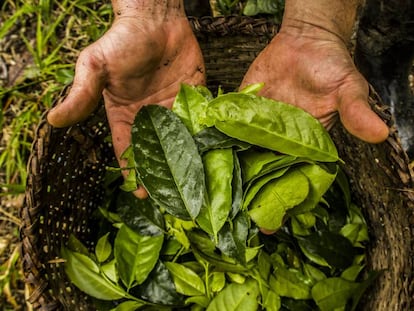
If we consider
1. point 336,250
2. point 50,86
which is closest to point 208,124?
point 336,250

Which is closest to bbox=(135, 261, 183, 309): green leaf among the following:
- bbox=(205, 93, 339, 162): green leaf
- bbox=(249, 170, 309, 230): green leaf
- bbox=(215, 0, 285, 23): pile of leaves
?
bbox=(249, 170, 309, 230): green leaf

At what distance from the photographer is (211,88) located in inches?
46.9

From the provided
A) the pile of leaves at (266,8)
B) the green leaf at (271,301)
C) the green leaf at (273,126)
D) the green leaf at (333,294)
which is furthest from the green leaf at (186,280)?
the pile of leaves at (266,8)

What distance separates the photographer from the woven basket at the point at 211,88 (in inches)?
35.8

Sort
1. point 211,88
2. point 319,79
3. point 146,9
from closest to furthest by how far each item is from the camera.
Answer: point 319,79
point 146,9
point 211,88

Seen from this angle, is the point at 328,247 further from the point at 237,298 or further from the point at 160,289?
the point at 160,289

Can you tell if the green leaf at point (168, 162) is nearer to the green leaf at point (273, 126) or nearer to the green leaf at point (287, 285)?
the green leaf at point (273, 126)

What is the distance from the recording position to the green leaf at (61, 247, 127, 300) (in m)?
1.00

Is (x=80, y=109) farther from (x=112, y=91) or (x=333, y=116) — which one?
(x=333, y=116)

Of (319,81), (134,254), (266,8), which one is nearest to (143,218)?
(134,254)

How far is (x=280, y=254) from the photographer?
1077 millimetres

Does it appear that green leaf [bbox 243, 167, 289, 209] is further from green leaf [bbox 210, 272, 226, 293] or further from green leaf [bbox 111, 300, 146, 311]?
green leaf [bbox 111, 300, 146, 311]

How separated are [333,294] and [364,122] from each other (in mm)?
391

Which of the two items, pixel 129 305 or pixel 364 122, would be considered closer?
pixel 364 122
